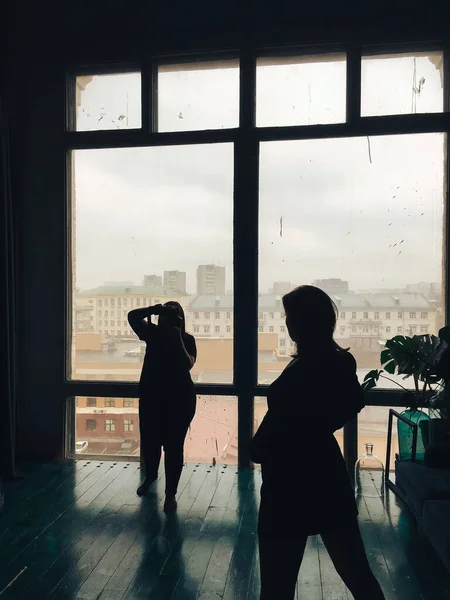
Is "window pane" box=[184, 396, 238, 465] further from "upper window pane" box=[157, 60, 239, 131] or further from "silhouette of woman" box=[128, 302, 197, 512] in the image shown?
"upper window pane" box=[157, 60, 239, 131]

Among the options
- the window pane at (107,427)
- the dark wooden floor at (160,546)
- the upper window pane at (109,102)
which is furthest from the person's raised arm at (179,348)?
the upper window pane at (109,102)

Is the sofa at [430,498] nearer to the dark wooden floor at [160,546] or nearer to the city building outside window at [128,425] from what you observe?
the dark wooden floor at [160,546]

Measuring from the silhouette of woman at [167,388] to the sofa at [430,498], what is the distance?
1.46 meters

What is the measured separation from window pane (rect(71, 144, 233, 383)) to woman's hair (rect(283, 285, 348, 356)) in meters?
2.86

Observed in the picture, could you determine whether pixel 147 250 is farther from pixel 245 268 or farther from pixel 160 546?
pixel 160 546

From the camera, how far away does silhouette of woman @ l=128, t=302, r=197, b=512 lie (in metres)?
3.32

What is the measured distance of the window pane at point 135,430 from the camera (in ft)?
14.4

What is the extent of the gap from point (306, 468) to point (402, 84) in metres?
3.77

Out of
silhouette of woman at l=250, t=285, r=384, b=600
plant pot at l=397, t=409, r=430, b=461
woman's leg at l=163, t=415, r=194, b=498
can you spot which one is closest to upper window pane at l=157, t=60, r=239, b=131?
woman's leg at l=163, t=415, r=194, b=498

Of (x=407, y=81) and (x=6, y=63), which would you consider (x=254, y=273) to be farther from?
(x=6, y=63)

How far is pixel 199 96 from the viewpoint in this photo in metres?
4.41

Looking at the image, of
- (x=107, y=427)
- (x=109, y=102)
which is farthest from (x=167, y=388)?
(x=109, y=102)

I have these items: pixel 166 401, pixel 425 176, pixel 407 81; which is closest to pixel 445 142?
pixel 425 176

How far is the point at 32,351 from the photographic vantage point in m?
4.59
